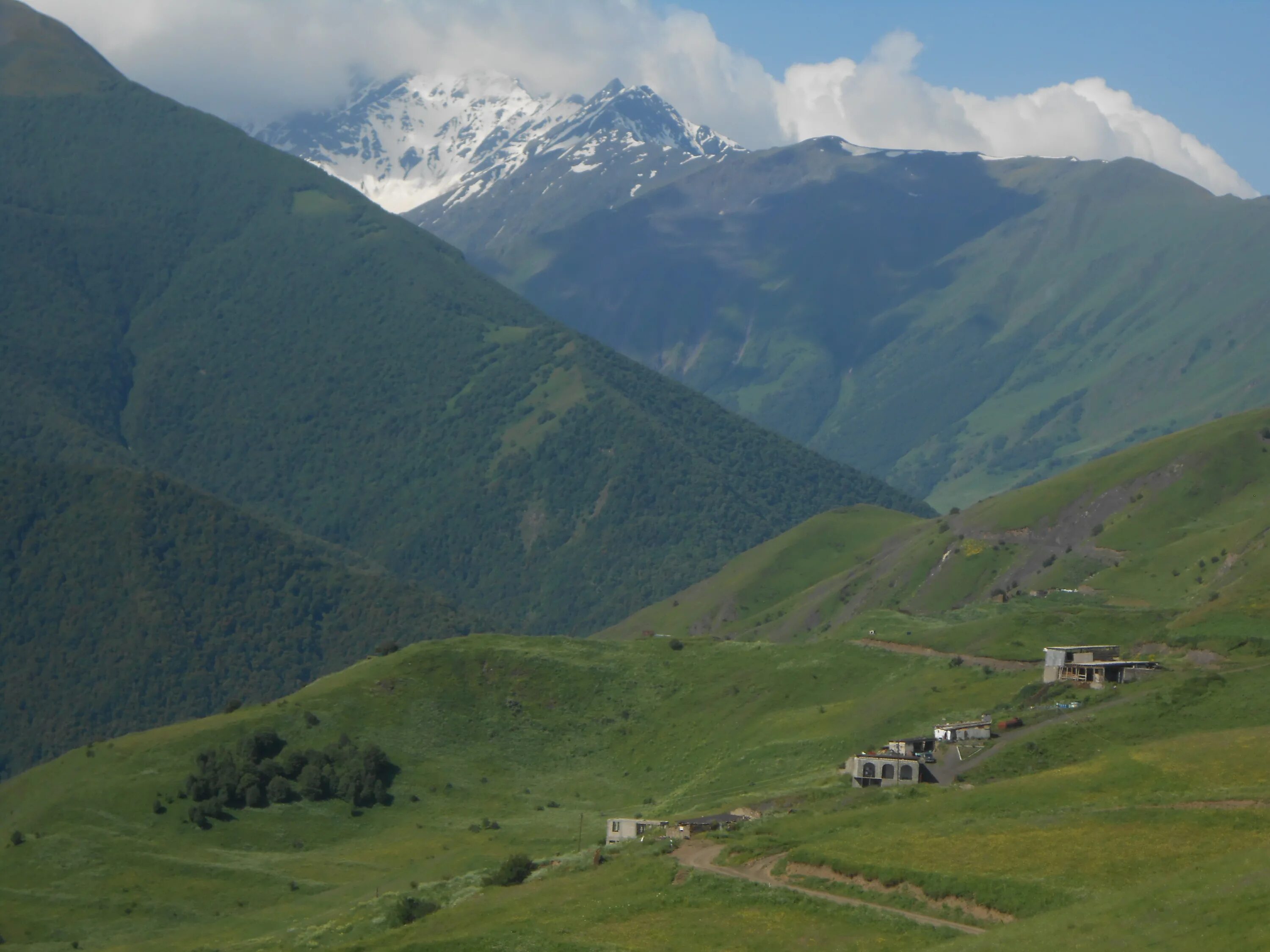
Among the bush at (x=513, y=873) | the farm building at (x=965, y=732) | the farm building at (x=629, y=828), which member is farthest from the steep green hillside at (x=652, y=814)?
the farm building at (x=965, y=732)

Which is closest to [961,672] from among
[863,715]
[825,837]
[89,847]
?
[863,715]

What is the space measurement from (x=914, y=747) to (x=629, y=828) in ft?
55.0

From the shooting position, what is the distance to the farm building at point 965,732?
334ft

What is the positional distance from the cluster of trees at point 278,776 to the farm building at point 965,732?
150ft

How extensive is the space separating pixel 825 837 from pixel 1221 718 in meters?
23.7

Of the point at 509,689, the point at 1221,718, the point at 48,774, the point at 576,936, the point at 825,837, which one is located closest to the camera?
the point at 576,936

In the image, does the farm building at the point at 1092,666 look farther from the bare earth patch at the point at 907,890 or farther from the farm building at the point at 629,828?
the bare earth patch at the point at 907,890

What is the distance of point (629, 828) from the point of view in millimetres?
97875

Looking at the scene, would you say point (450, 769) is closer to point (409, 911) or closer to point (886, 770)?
point (886, 770)

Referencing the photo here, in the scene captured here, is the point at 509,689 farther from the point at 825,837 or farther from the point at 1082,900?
the point at 1082,900

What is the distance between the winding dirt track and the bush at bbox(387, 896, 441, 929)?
12147mm

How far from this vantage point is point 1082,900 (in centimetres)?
6706

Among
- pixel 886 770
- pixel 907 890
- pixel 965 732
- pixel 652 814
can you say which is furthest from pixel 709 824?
pixel 652 814

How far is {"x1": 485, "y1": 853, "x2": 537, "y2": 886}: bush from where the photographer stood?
89.8m
